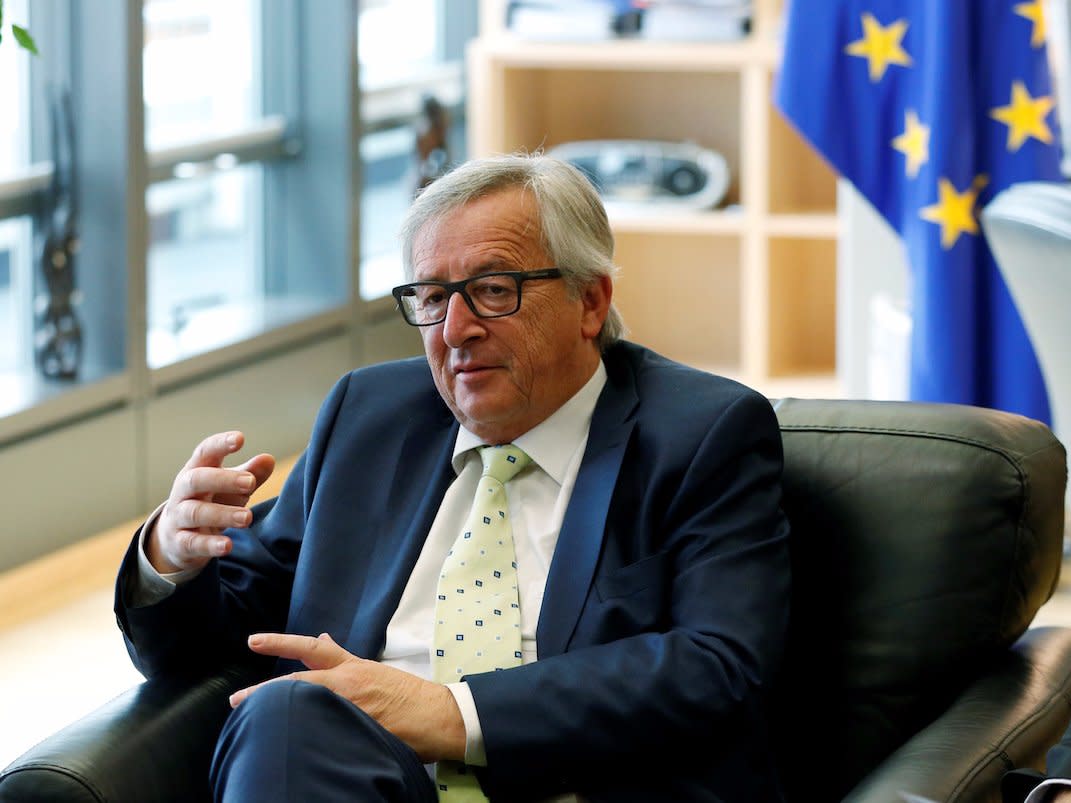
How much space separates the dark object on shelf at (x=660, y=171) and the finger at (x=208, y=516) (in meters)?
3.59

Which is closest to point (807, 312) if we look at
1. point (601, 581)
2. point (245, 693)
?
point (601, 581)

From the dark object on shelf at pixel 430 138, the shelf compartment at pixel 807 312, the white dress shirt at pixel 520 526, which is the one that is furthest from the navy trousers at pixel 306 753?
the dark object on shelf at pixel 430 138

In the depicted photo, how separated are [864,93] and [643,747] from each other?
267cm

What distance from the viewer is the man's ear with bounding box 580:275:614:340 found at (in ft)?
6.86

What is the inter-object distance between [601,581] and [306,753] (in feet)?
1.34

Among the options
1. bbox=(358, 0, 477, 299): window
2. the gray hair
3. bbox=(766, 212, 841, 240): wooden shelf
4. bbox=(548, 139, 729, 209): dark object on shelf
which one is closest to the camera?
the gray hair

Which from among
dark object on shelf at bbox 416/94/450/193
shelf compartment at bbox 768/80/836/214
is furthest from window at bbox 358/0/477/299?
shelf compartment at bbox 768/80/836/214

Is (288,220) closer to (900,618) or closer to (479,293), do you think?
(479,293)

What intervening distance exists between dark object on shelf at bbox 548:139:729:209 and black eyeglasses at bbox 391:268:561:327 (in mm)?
3349

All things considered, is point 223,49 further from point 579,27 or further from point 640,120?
point 640,120

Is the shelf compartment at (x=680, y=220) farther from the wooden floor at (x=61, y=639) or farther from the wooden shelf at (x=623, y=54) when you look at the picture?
the wooden floor at (x=61, y=639)

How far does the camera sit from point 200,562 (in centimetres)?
193

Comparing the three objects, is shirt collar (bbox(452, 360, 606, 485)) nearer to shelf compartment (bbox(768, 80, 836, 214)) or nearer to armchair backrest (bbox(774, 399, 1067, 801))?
armchair backrest (bbox(774, 399, 1067, 801))

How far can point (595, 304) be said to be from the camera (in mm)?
2107
